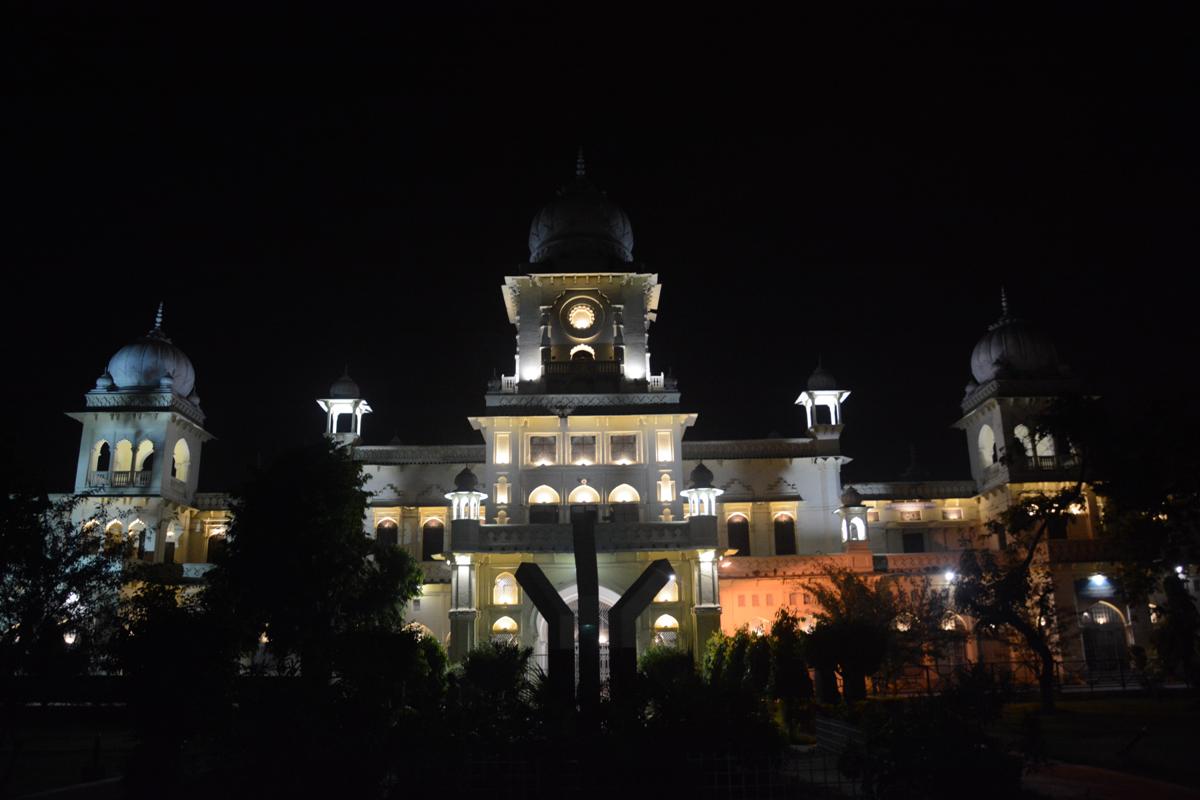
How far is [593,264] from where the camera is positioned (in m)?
43.8

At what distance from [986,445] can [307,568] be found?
115 feet

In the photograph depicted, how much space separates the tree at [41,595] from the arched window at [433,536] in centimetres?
2276

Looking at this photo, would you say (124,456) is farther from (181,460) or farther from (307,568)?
(307,568)

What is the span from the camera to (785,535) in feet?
146

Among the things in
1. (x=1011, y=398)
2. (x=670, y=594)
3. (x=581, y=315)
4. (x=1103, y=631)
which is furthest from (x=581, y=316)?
(x=1103, y=631)

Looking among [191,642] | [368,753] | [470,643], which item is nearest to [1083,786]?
[368,753]

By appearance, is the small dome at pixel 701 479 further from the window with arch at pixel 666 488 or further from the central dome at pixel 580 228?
the central dome at pixel 580 228

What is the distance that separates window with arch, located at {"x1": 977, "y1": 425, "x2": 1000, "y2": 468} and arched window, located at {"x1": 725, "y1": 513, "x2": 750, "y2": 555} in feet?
40.9

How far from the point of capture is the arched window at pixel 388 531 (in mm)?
44750

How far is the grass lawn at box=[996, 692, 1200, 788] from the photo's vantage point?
16.9 m

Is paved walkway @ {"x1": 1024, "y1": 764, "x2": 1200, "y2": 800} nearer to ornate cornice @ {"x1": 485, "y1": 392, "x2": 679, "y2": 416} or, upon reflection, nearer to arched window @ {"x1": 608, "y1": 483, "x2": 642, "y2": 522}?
arched window @ {"x1": 608, "y1": 483, "x2": 642, "y2": 522}

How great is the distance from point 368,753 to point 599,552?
2085 centimetres

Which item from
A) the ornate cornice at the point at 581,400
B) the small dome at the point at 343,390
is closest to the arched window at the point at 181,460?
the small dome at the point at 343,390

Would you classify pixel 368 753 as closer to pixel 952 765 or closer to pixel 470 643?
pixel 952 765
